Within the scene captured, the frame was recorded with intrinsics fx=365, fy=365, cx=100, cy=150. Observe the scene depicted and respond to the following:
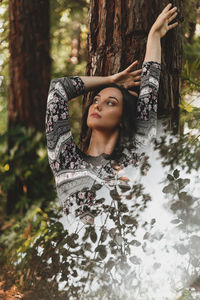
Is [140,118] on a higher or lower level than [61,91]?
lower

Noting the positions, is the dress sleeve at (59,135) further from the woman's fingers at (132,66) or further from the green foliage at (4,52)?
the green foliage at (4,52)

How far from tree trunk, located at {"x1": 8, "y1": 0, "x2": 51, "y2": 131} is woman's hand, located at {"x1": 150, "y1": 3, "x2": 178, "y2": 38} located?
193 cm

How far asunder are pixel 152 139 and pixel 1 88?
2.58 m

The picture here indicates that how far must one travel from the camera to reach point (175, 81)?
6.91 ft

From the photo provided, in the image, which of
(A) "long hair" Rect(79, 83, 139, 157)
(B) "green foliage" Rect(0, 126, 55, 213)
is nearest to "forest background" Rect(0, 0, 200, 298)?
(B) "green foliage" Rect(0, 126, 55, 213)

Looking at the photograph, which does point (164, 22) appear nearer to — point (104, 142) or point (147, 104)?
point (147, 104)

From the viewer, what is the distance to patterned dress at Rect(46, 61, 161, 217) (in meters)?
1.80

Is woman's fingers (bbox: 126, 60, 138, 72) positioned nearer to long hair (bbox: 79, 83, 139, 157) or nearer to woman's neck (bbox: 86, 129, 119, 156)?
long hair (bbox: 79, 83, 139, 157)

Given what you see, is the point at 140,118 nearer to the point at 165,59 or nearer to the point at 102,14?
the point at 165,59

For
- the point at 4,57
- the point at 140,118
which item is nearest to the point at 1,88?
the point at 4,57

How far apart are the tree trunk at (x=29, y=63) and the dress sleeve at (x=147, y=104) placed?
194 cm

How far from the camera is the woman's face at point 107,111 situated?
1.84m

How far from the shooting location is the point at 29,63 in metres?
3.61

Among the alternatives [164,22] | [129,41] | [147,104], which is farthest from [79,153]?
[164,22]
